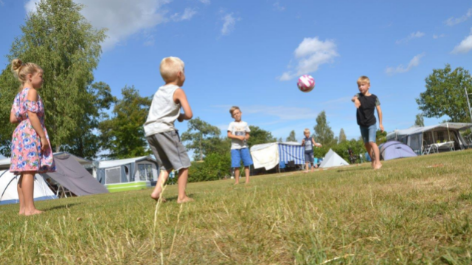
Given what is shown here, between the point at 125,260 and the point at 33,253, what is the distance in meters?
0.64

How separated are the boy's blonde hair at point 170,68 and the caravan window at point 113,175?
21.8 meters

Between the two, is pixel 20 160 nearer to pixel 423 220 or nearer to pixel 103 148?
pixel 423 220

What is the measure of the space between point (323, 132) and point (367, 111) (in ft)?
234

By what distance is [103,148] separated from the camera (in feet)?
130

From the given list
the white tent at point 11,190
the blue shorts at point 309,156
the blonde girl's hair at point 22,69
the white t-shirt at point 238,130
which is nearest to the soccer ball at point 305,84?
the white t-shirt at point 238,130

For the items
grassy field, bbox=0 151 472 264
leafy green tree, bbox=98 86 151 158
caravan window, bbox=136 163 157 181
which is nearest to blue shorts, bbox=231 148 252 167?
grassy field, bbox=0 151 472 264

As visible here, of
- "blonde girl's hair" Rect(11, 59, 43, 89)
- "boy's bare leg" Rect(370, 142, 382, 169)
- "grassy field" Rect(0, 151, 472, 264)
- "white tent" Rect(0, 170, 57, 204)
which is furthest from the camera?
"white tent" Rect(0, 170, 57, 204)

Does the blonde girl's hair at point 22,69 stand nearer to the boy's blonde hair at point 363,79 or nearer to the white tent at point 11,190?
the boy's blonde hair at point 363,79

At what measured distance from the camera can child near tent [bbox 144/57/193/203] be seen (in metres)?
3.76

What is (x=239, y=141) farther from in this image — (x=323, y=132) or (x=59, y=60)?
(x=323, y=132)

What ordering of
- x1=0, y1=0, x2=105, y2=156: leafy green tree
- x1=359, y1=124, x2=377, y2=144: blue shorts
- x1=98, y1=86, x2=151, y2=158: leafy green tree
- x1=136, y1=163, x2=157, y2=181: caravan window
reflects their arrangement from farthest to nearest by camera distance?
x1=98, y1=86, x2=151, y2=158: leafy green tree, x1=136, y1=163, x2=157, y2=181: caravan window, x1=0, y1=0, x2=105, y2=156: leafy green tree, x1=359, y1=124, x2=377, y2=144: blue shorts

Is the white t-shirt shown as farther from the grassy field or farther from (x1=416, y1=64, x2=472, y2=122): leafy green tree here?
(x1=416, y1=64, x2=472, y2=122): leafy green tree

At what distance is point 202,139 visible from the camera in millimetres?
71812

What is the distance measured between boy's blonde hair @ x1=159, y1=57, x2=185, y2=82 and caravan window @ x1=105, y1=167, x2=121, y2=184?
71.4 ft
